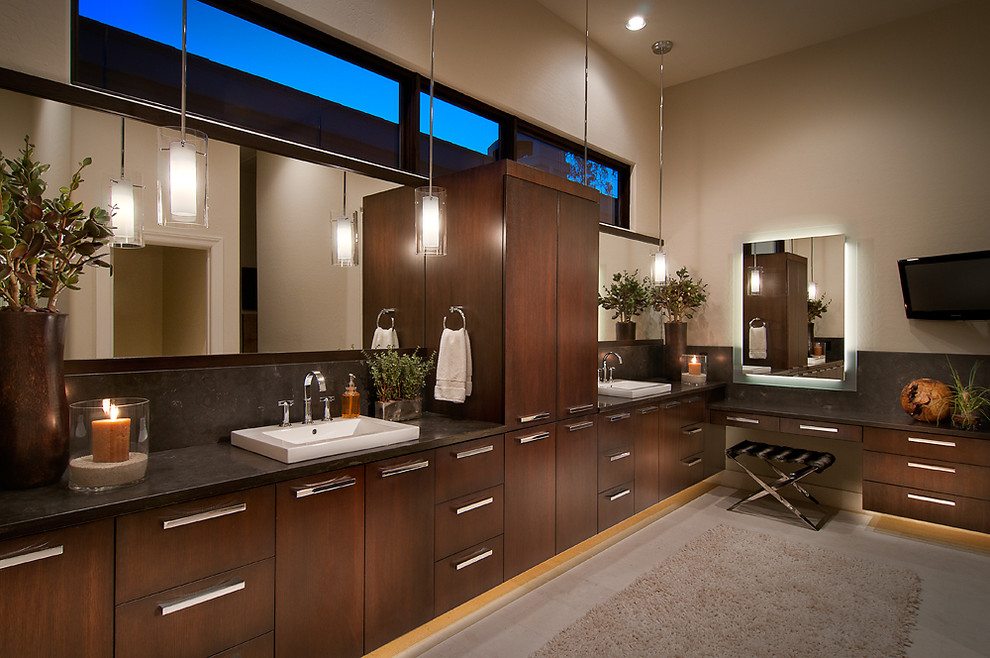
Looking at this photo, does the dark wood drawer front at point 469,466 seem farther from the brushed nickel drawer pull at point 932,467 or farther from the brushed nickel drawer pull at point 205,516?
the brushed nickel drawer pull at point 932,467

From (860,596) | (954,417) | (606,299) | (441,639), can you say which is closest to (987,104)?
(954,417)

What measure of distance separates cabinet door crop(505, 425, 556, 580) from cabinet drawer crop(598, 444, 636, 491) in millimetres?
495

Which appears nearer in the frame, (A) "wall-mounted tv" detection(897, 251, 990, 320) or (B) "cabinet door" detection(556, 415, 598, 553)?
(B) "cabinet door" detection(556, 415, 598, 553)

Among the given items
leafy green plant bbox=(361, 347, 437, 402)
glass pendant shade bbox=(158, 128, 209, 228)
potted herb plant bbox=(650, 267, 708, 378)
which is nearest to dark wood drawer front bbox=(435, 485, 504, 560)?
leafy green plant bbox=(361, 347, 437, 402)

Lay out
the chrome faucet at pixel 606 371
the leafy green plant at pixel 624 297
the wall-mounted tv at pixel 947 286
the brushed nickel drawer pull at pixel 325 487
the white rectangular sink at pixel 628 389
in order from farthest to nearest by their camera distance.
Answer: the leafy green plant at pixel 624 297
the chrome faucet at pixel 606 371
the white rectangular sink at pixel 628 389
the wall-mounted tv at pixel 947 286
the brushed nickel drawer pull at pixel 325 487

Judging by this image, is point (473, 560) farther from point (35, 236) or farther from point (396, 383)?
point (35, 236)

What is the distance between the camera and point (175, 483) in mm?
1679

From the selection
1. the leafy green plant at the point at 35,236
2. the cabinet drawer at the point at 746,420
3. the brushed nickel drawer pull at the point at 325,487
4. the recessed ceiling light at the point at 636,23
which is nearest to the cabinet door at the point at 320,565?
the brushed nickel drawer pull at the point at 325,487

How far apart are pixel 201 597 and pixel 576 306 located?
2328 millimetres

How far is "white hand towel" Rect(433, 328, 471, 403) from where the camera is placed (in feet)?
9.23

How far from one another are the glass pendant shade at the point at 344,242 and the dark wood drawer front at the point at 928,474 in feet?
12.0

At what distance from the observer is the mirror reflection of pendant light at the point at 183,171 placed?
1.79m

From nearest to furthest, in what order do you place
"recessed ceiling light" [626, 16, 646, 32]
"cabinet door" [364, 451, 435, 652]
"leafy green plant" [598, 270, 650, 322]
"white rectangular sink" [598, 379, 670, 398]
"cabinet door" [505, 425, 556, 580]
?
"cabinet door" [364, 451, 435, 652] < "cabinet door" [505, 425, 556, 580] < "white rectangular sink" [598, 379, 670, 398] < "recessed ceiling light" [626, 16, 646, 32] < "leafy green plant" [598, 270, 650, 322]

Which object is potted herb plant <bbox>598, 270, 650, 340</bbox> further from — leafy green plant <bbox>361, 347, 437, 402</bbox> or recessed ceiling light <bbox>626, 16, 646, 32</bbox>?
leafy green plant <bbox>361, 347, 437, 402</bbox>
